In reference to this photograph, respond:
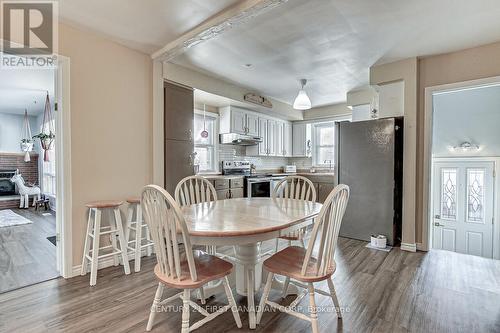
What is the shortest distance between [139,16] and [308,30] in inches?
63.5

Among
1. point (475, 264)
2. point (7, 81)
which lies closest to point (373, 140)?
point (475, 264)

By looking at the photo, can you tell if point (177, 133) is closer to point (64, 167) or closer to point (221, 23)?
point (64, 167)

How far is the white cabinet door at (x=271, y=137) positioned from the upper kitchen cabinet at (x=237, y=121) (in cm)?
54

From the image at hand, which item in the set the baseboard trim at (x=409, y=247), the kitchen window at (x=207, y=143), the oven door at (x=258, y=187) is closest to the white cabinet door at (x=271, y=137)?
the oven door at (x=258, y=187)

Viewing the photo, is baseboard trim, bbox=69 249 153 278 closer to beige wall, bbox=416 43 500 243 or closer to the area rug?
the area rug

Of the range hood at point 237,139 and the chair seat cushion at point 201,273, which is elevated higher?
the range hood at point 237,139

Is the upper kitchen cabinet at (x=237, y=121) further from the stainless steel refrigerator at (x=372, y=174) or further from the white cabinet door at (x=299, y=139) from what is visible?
the stainless steel refrigerator at (x=372, y=174)

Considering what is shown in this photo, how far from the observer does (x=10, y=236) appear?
3.79 meters

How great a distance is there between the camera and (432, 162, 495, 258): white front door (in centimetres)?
429

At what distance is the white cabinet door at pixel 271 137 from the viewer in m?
5.63

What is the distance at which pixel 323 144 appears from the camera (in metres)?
6.15

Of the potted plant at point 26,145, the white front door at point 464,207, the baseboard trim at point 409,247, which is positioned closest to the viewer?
the baseboard trim at point 409,247

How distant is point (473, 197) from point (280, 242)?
375 centimetres

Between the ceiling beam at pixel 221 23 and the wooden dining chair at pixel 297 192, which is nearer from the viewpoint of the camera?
the ceiling beam at pixel 221 23
